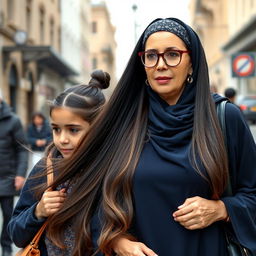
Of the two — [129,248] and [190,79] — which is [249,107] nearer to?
[190,79]

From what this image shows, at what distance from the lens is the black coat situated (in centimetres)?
563

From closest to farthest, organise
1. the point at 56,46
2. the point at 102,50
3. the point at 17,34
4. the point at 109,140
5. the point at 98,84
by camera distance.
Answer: the point at 109,140
the point at 98,84
the point at 17,34
the point at 56,46
the point at 102,50

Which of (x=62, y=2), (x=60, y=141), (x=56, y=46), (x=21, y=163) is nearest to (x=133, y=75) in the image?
Result: (x=60, y=141)

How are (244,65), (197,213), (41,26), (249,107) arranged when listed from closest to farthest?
1. (197,213)
2. (244,65)
3. (249,107)
4. (41,26)

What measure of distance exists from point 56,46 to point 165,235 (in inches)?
1340

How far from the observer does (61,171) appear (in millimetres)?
2422

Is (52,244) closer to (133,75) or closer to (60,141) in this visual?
(60,141)

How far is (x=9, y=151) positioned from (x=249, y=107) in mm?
18400

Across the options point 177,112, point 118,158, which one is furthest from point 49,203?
point 177,112

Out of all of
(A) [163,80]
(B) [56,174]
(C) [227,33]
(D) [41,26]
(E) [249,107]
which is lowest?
(B) [56,174]

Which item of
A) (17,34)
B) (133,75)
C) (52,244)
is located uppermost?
(17,34)

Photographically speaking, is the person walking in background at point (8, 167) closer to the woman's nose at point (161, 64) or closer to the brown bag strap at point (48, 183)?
the brown bag strap at point (48, 183)

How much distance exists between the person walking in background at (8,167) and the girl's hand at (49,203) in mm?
3259

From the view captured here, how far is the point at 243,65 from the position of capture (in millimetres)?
11461
